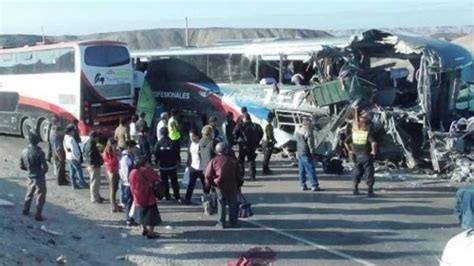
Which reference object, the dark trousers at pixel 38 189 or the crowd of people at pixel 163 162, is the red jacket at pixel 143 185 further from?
the dark trousers at pixel 38 189

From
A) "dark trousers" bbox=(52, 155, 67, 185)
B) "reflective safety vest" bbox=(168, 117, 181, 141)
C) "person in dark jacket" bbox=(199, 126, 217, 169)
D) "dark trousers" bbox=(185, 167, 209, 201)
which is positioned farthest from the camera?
"dark trousers" bbox=(52, 155, 67, 185)

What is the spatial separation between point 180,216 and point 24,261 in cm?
376

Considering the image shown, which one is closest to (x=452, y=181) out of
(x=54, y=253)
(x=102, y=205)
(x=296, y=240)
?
(x=296, y=240)

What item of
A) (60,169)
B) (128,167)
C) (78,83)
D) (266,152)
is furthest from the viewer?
(78,83)

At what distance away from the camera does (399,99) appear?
65.8ft

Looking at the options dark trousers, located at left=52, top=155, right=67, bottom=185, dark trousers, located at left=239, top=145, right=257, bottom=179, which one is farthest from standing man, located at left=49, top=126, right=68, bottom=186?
dark trousers, located at left=239, top=145, right=257, bottom=179

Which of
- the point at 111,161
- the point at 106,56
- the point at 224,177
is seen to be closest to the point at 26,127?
the point at 106,56

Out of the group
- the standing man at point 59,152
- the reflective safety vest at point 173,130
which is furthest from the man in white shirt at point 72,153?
the reflective safety vest at point 173,130

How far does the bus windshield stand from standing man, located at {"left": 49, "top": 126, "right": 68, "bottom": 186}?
5.73 meters

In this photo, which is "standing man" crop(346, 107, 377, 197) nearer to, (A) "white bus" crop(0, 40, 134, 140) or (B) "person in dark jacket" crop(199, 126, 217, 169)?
(B) "person in dark jacket" crop(199, 126, 217, 169)

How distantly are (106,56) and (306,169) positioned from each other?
897cm

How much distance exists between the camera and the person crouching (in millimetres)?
11609

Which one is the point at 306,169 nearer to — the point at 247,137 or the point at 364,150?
the point at 364,150

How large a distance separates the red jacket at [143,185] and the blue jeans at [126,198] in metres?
0.82
